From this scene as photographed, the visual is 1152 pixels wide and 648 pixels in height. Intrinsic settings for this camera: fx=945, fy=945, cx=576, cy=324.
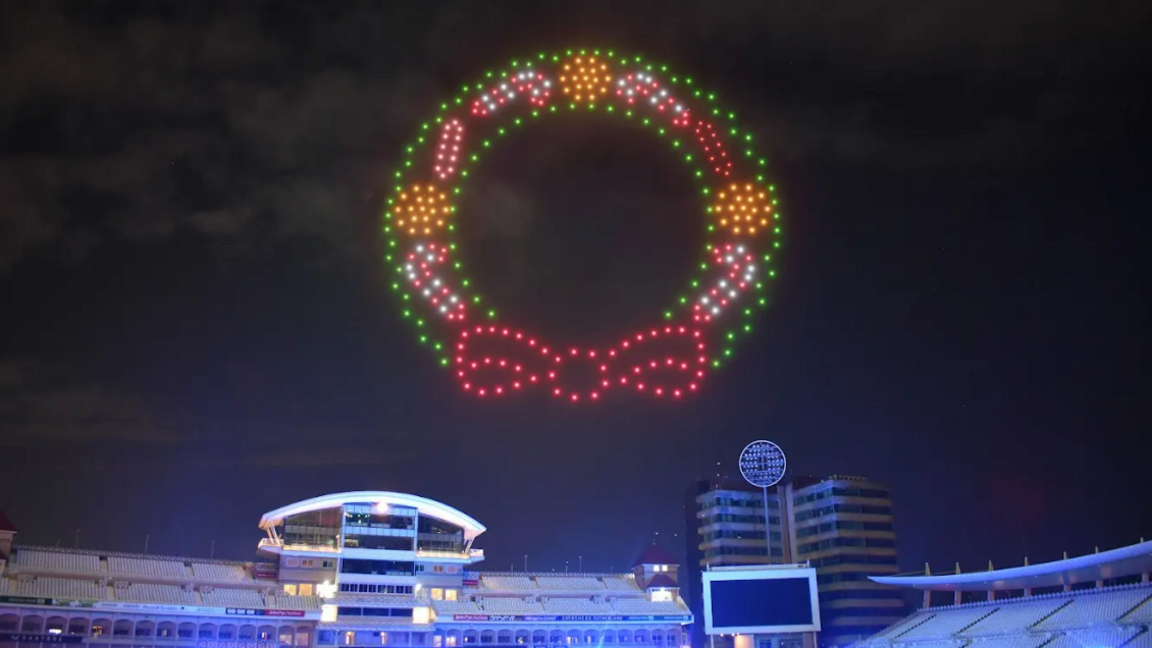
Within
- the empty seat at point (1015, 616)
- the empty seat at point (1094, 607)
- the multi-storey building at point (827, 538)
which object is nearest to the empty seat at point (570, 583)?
the multi-storey building at point (827, 538)

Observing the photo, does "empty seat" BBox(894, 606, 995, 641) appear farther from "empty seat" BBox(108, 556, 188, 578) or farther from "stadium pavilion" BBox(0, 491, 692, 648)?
"empty seat" BBox(108, 556, 188, 578)

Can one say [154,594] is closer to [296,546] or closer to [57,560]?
[57,560]

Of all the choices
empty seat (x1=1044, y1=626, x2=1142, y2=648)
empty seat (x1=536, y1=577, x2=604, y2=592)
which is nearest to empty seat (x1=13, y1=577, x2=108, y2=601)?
empty seat (x1=536, y1=577, x2=604, y2=592)

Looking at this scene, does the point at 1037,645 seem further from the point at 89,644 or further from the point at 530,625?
the point at 89,644

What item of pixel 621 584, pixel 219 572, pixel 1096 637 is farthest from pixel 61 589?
pixel 1096 637

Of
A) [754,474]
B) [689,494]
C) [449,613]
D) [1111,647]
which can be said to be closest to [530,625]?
[449,613]

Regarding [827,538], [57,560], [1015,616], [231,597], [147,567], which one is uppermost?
[827,538]

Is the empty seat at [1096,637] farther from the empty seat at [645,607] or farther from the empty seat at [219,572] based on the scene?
the empty seat at [219,572]
